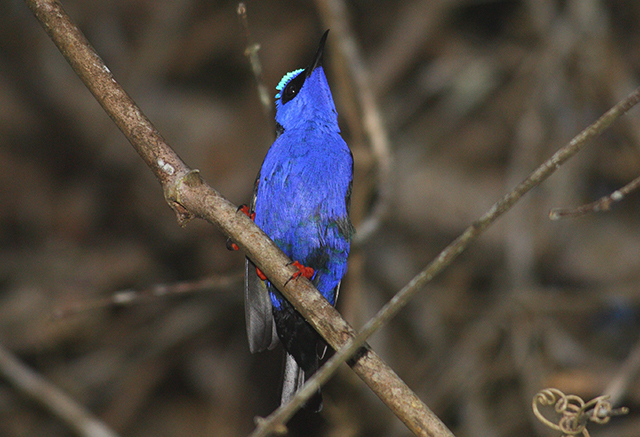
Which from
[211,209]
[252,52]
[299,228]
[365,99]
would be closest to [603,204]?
[211,209]

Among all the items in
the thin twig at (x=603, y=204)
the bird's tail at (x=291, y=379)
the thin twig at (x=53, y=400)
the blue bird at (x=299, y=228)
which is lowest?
the thin twig at (x=603, y=204)

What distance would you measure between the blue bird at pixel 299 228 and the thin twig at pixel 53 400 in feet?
4.15

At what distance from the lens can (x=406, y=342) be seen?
20.5 feet

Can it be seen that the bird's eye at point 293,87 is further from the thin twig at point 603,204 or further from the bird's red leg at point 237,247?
the thin twig at point 603,204

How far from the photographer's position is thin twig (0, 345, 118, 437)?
12.0 feet

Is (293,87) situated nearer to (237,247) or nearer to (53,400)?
(237,247)

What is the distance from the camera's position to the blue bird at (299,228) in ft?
A: 9.74

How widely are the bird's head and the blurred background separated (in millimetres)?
1535

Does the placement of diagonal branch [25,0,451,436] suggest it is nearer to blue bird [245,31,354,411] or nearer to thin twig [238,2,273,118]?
blue bird [245,31,354,411]

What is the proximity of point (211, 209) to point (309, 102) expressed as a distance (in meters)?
1.35

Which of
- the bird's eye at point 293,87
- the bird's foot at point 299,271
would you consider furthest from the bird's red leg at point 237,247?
the bird's eye at point 293,87

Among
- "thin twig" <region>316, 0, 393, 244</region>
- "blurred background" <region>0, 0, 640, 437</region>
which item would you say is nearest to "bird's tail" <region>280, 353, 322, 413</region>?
"thin twig" <region>316, 0, 393, 244</region>

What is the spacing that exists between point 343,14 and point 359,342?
2.72m

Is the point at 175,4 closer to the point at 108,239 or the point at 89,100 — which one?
the point at 89,100
